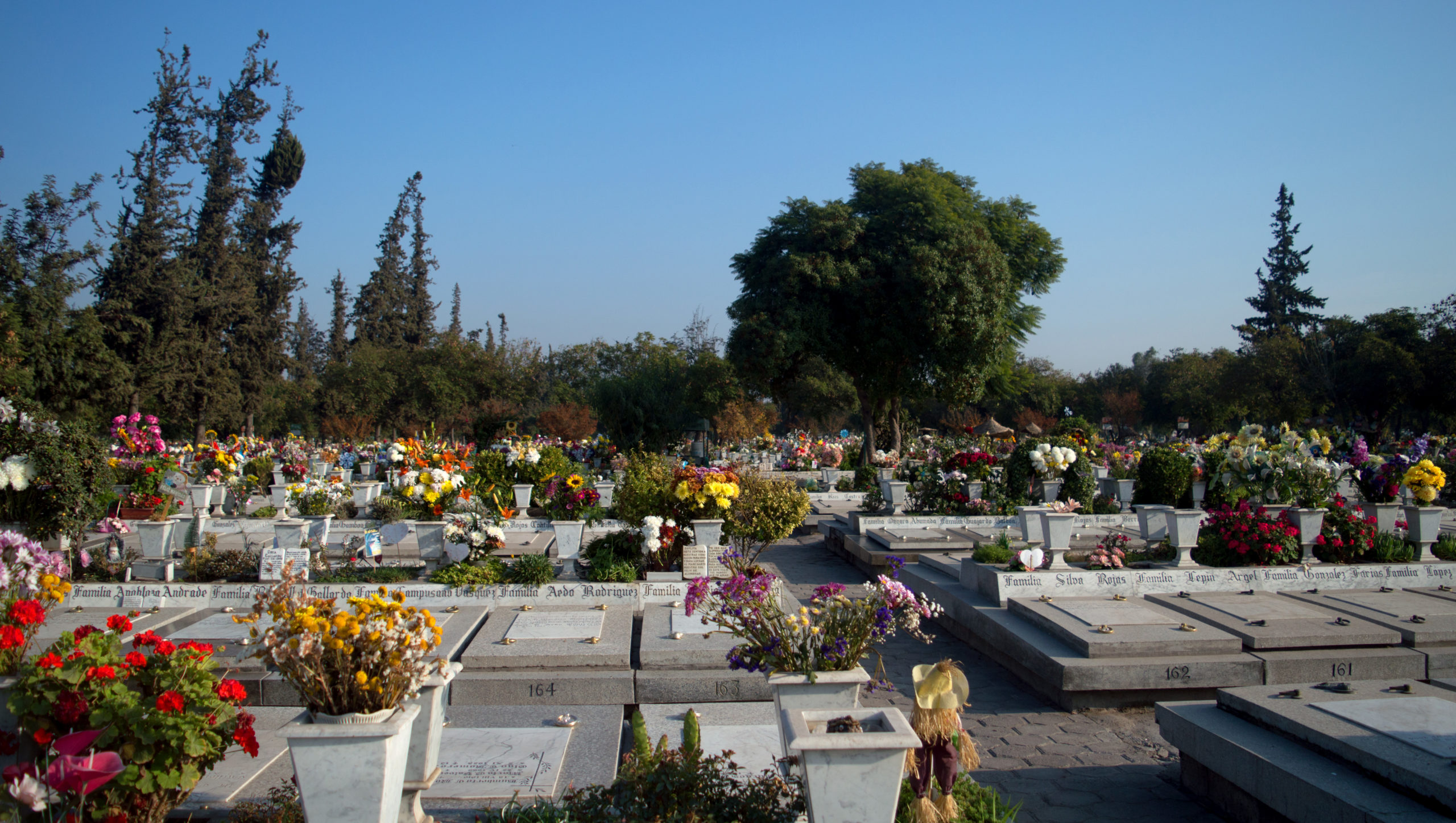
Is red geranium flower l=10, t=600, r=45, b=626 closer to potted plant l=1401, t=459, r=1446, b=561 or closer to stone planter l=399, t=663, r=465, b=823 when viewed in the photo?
stone planter l=399, t=663, r=465, b=823

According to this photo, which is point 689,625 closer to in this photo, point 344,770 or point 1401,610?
point 344,770

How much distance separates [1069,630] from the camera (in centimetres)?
650

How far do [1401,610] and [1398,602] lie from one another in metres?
0.37

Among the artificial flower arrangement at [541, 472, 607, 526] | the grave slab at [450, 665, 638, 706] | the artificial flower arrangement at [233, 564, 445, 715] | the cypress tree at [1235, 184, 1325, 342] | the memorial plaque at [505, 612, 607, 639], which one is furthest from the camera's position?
the cypress tree at [1235, 184, 1325, 342]

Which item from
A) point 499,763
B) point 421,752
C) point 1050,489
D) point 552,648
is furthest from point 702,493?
point 1050,489

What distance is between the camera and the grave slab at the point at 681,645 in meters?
5.95

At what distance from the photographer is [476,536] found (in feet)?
26.8

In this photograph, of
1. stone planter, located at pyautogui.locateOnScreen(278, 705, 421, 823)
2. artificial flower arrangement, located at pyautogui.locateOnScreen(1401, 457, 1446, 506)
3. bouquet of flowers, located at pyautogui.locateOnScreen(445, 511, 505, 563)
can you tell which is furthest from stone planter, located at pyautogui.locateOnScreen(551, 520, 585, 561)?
artificial flower arrangement, located at pyautogui.locateOnScreen(1401, 457, 1446, 506)

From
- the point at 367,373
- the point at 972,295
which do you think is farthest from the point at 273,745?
the point at 367,373

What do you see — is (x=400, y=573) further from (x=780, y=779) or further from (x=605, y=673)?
(x=780, y=779)

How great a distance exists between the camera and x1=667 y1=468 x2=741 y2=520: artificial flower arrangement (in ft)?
26.9

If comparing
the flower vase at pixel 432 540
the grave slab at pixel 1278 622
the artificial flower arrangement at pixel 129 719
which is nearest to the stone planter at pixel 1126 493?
the grave slab at pixel 1278 622

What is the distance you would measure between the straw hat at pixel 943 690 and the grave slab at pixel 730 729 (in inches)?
46.8

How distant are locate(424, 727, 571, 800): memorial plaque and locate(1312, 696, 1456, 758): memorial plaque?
13.5 ft
